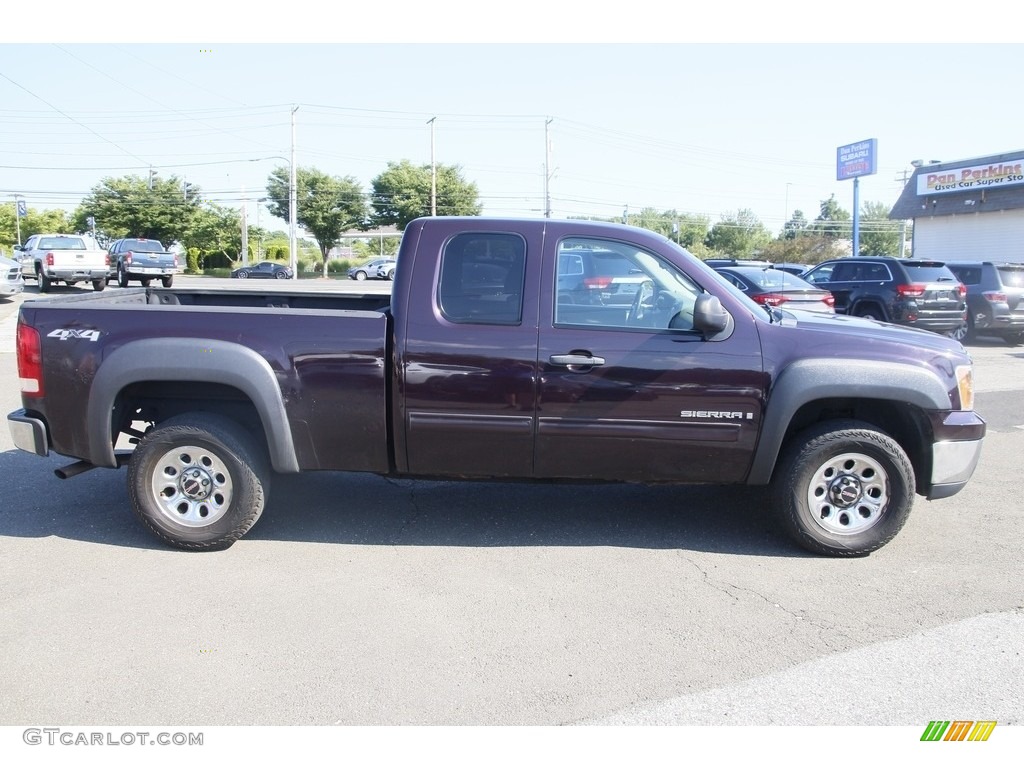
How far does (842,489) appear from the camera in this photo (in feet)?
16.3

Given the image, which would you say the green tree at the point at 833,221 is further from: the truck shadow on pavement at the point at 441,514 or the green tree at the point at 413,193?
the truck shadow on pavement at the point at 441,514

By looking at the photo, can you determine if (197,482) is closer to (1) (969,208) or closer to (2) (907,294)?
(2) (907,294)

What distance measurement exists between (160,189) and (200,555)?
63383mm

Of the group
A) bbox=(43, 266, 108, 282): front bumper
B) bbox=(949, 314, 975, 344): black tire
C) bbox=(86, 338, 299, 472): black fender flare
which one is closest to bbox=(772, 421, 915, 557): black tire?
bbox=(86, 338, 299, 472): black fender flare

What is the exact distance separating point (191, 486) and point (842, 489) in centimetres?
379

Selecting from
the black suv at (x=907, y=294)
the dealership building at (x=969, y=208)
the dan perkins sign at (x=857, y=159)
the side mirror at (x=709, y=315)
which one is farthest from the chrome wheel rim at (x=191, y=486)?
the dan perkins sign at (x=857, y=159)

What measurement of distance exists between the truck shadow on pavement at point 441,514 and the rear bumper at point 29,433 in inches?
23.0

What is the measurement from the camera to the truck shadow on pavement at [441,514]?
17.1 ft

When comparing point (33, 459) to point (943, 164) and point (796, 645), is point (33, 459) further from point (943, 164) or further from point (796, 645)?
point (943, 164)

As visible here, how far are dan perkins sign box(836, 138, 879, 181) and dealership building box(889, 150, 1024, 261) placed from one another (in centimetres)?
637

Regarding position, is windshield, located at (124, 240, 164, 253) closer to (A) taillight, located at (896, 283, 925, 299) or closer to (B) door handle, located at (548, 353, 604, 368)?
(A) taillight, located at (896, 283, 925, 299)

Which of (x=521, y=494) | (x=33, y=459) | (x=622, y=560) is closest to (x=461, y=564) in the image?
(x=622, y=560)

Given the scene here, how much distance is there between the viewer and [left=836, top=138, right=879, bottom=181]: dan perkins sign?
40.7 metres

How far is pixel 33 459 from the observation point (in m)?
6.83
